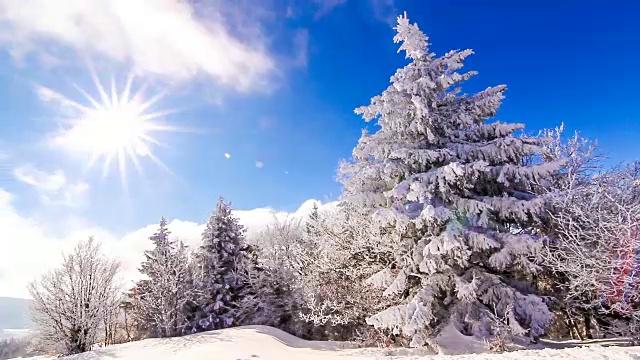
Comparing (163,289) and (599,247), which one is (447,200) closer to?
(599,247)

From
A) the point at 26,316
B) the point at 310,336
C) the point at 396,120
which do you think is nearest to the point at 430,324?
the point at 396,120

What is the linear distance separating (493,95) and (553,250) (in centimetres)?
516

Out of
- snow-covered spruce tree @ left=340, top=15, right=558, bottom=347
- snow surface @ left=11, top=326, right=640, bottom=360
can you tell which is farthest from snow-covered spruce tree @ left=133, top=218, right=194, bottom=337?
snow-covered spruce tree @ left=340, top=15, right=558, bottom=347

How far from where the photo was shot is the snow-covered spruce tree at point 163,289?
20859 mm

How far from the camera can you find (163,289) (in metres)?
21.2

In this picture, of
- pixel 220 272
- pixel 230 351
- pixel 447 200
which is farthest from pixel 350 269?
pixel 220 272

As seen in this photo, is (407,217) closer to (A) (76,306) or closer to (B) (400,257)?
(B) (400,257)

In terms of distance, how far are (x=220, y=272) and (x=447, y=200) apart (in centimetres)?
1732

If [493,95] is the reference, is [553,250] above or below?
below

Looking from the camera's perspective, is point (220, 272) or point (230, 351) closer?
point (230, 351)

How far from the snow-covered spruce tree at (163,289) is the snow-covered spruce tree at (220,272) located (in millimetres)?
951

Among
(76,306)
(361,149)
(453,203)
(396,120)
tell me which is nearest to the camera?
(453,203)

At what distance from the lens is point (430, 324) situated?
10.0 metres

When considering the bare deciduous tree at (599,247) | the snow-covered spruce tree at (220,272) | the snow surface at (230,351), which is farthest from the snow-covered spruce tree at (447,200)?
the snow-covered spruce tree at (220,272)
